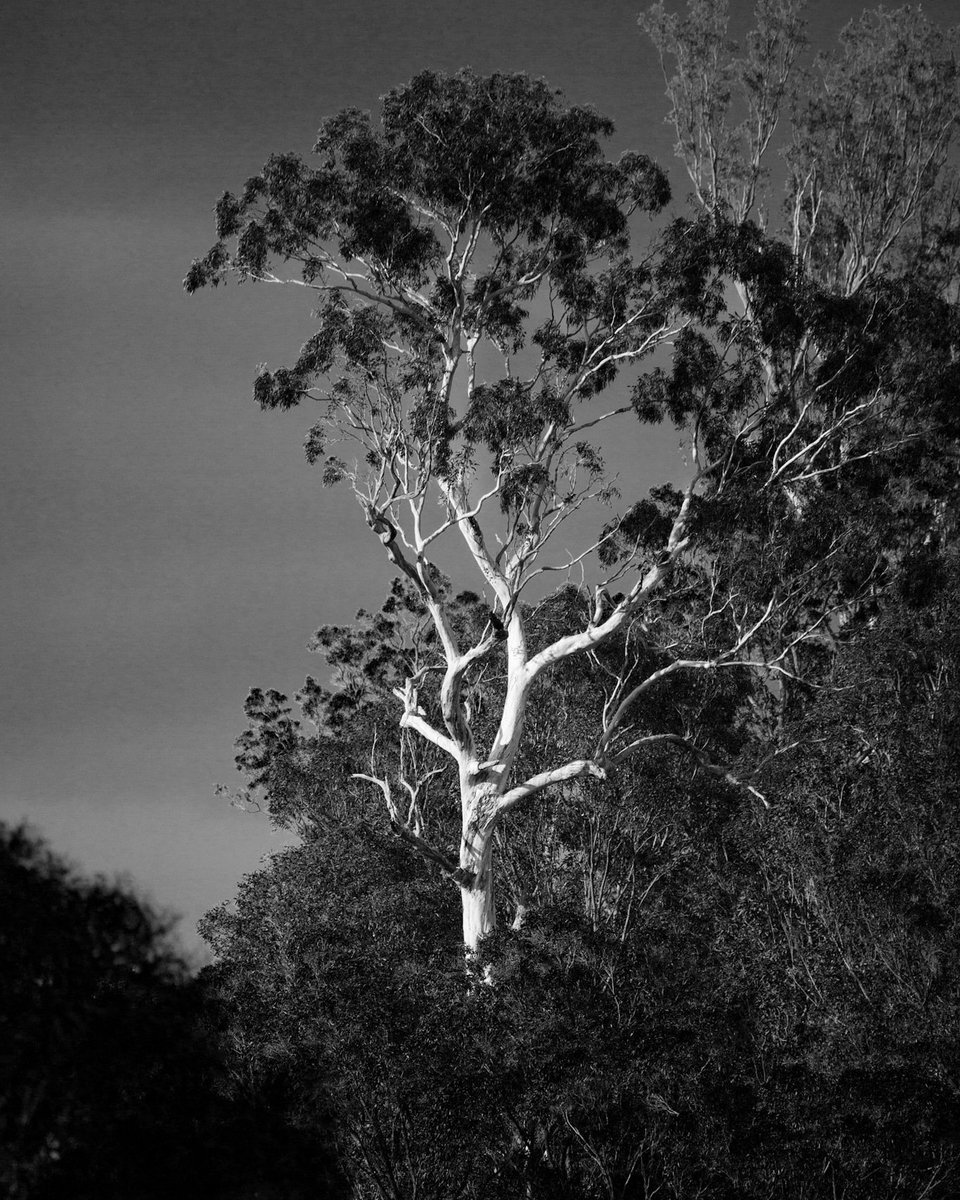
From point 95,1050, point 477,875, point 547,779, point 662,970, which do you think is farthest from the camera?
point 547,779

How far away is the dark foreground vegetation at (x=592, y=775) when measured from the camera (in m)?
11.4

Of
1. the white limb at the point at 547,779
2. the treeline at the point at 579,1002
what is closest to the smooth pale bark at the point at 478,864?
the white limb at the point at 547,779

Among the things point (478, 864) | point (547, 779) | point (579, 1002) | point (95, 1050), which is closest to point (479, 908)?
point (478, 864)

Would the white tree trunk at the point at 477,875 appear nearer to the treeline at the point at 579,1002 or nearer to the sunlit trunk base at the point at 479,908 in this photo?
the sunlit trunk base at the point at 479,908

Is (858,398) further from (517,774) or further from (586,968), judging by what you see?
(586,968)

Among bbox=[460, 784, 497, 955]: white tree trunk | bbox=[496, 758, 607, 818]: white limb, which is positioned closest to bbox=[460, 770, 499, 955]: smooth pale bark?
bbox=[460, 784, 497, 955]: white tree trunk

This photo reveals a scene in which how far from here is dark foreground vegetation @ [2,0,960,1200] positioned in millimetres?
11398

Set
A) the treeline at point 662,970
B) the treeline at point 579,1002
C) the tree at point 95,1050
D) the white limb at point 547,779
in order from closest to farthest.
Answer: the tree at point 95,1050 < the treeline at point 579,1002 < the treeline at point 662,970 < the white limb at point 547,779

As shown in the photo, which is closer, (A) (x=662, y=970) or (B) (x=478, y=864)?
(A) (x=662, y=970)

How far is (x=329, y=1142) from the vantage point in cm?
1134

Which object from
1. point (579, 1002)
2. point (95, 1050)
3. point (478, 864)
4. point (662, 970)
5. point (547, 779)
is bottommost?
point (95, 1050)

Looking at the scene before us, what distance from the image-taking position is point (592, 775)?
1844 cm

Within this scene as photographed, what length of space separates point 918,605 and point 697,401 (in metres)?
4.56

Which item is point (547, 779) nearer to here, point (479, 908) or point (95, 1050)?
point (479, 908)
